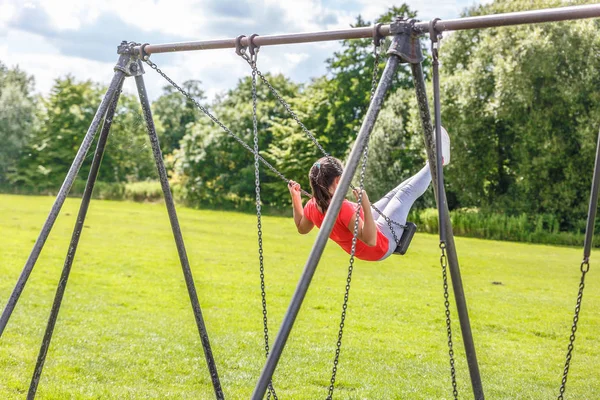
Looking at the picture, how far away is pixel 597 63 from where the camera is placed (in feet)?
80.3

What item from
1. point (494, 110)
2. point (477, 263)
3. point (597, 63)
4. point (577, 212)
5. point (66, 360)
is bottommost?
point (66, 360)

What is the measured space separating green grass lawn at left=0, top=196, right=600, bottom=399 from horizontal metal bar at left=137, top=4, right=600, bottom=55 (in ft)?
10.4

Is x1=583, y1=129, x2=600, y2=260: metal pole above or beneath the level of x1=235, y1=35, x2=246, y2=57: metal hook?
beneath

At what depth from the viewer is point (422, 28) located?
3535mm

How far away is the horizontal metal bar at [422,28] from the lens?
3.21 m

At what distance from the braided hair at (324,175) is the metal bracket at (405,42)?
85 centimetres

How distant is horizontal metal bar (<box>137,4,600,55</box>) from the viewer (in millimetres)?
3209

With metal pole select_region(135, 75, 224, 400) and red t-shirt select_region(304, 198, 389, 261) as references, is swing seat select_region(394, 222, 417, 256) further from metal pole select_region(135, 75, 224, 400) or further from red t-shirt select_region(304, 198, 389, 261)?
metal pole select_region(135, 75, 224, 400)

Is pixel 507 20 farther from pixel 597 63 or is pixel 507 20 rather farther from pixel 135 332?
pixel 597 63

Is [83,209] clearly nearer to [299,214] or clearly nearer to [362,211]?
[299,214]

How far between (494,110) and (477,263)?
11.6m

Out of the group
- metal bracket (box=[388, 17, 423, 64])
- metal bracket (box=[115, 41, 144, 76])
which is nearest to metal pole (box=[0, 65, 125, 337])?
metal bracket (box=[115, 41, 144, 76])

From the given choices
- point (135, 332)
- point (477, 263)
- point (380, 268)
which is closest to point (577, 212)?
point (477, 263)

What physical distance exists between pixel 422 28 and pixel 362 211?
3.45 ft
